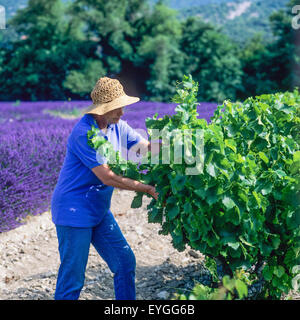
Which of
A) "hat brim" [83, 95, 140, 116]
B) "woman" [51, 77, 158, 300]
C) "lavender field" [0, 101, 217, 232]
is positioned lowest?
"lavender field" [0, 101, 217, 232]

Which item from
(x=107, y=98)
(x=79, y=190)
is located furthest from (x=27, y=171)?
(x=107, y=98)

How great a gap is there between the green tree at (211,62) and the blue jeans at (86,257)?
22.7 meters

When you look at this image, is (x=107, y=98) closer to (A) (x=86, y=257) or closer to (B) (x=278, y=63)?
(A) (x=86, y=257)

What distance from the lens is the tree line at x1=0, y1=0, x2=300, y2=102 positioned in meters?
25.7

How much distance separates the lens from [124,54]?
90.1 ft

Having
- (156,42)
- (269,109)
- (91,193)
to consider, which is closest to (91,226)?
(91,193)

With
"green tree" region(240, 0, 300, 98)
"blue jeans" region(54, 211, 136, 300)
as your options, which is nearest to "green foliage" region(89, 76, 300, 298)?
"blue jeans" region(54, 211, 136, 300)

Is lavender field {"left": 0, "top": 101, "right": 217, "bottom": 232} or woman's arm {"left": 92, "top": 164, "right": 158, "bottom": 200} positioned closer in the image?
woman's arm {"left": 92, "top": 164, "right": 158, "bottom": 200}

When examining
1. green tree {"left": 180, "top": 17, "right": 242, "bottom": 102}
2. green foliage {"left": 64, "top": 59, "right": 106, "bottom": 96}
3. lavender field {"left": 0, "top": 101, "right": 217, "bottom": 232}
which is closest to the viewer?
lavender field {"left": 0, "top": 101, "right": 217, "bottom": 232}

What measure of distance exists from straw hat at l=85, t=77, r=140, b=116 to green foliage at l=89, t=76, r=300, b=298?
0.22m

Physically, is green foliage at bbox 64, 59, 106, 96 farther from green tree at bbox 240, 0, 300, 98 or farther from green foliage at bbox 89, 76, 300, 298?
green foliage at bbox 89, 76, 300, 298

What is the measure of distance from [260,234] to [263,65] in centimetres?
2473

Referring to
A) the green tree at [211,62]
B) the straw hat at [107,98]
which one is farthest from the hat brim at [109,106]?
the green tree at [211,62]

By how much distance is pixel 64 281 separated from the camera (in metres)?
2.55
